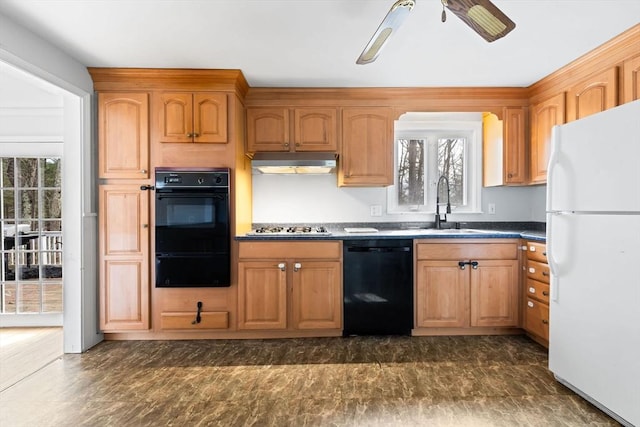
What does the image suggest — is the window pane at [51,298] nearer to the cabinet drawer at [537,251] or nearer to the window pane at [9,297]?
the window pane at [9,297]

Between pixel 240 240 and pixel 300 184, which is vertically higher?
pixel 300 184

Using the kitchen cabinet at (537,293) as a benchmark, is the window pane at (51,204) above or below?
above

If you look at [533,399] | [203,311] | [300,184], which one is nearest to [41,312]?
[203,311]

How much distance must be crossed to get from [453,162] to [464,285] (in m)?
1.37

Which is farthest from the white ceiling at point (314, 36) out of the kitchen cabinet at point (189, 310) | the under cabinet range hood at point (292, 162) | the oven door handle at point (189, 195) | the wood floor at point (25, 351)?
the wood floor at point (25, 351)

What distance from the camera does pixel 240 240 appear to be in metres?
3.01

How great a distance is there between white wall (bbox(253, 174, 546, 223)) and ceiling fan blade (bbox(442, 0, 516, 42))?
2089mm

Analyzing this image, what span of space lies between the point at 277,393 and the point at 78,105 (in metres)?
2.69

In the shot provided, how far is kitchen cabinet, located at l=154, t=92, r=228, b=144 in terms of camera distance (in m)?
2.97

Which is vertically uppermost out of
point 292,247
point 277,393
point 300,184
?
point 300,184

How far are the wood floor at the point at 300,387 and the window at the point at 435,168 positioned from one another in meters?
1.43

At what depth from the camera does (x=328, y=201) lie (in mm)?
3658

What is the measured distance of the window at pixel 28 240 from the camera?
11.5 feet

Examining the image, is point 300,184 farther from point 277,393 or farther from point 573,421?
point 573,421
